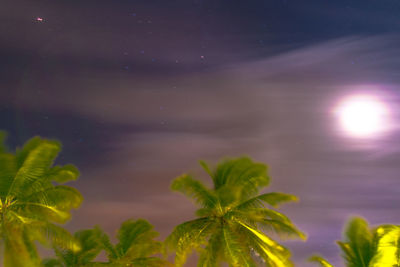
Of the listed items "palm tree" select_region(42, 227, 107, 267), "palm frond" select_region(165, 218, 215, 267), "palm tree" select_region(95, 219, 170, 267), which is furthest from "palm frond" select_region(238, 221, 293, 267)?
"palm tree" select_region(42, 227, 107, 267)

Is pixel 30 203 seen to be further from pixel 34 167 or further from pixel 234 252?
pixel 234 252

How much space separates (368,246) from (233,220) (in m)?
10.7

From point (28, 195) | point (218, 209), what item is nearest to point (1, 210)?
point (28, 195)

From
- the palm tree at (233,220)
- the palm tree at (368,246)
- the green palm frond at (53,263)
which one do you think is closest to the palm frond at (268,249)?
the palm tree at (233,220)

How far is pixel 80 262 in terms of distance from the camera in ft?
108

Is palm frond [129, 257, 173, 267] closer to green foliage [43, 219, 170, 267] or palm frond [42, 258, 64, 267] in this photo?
green foliage [43, 219, 170, 267]

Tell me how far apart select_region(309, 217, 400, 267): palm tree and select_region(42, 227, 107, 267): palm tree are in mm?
17232

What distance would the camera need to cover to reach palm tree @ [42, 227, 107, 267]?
3288 centimetres

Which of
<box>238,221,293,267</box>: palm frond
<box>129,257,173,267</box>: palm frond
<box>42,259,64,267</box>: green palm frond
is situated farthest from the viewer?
<box>42,259,64,267</box>: green palm frond

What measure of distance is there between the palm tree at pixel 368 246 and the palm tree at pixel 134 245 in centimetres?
1375

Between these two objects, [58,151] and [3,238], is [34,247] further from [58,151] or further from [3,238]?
[58,151]

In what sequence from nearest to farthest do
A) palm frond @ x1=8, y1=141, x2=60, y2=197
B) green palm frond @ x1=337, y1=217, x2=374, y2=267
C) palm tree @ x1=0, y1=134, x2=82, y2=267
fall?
palm tree @ x1=0, y1=134, x2=82, y2=267, palm frond @ x1=8, y1=141, x2=60, y2=197, green palm frond @ x1=337, y1=217, x2=374, y2=267

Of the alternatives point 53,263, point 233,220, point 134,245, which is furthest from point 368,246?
point 53,263

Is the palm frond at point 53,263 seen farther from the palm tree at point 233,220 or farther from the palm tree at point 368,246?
the palm tree at point 368,246
